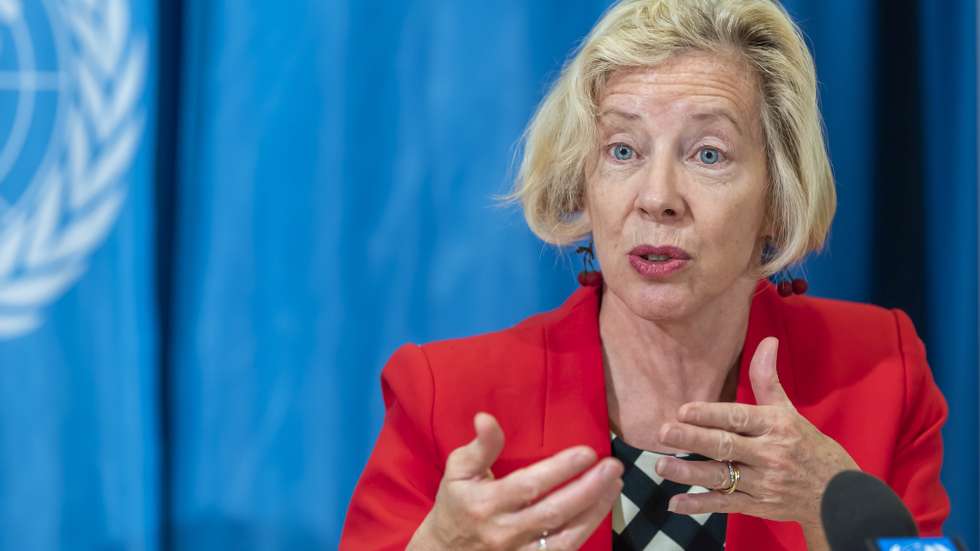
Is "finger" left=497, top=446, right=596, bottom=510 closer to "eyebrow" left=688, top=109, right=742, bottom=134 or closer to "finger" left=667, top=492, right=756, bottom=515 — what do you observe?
"finger" left=667, top=492, right=756, bottom=515

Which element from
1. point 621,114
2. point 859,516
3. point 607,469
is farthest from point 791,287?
point 859,516

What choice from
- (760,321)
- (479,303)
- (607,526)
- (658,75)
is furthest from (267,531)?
(658,75)

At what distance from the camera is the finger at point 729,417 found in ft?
4.57

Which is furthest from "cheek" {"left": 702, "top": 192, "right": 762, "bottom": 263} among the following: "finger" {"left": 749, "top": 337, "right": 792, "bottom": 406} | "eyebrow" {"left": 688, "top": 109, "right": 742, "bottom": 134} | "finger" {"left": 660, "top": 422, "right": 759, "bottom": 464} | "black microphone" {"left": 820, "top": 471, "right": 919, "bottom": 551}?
"black microphone" {"left": 820, "top": 471, "right": 919, "bottom": 551}

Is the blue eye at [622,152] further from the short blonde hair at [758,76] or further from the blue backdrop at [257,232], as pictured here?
the blue backdrop at [257,232]

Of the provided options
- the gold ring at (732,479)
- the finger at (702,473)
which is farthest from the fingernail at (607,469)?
the gold ring at (732,479)

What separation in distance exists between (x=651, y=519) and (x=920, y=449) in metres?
0.46

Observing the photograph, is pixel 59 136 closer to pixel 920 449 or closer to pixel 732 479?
pixel 732 479

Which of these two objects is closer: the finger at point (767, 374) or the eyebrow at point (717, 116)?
the finger at point (767, 374)

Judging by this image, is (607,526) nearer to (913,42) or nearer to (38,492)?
(38,492)

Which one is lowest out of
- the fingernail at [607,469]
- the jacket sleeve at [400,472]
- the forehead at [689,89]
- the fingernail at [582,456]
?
the jacket sleeve at [400,472]

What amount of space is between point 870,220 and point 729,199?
0.89 meters

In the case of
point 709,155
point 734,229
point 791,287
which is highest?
point 709,155

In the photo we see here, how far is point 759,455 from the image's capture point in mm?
1435
